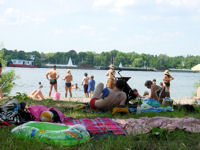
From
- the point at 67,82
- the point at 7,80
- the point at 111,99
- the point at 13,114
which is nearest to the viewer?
the point at 13,114

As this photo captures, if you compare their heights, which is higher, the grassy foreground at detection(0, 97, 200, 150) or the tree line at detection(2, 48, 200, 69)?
the tree line at detection(2, 48, 200, 69)

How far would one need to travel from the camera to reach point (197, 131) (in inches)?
173

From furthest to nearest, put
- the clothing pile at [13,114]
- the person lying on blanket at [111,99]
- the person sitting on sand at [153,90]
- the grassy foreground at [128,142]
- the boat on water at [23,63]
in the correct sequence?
the boat on water at [23,63]
the person sitting on sand at [153,90]
the person lying on blanket at [111,99]
the clothing pile at [13,114]
the grassy foreground at [128,142]

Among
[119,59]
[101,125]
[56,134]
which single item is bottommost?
[101,125]

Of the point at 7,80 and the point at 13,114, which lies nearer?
the point at 13,114

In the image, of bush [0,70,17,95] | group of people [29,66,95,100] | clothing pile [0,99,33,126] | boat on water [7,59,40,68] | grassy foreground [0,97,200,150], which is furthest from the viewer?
boat on water [7,59,40,68]

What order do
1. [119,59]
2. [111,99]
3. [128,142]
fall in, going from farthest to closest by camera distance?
[119,59] → [111,99] → [128,142]

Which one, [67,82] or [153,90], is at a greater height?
[153,90]

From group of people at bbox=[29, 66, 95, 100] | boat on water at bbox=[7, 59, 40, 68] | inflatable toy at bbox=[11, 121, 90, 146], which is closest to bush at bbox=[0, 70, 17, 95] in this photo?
group of people at bbox=[29, 66, 95, 100]

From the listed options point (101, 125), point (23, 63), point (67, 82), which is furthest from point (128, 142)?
point (23, 63)

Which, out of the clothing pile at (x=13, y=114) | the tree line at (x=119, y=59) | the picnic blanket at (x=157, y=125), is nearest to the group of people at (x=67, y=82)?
the clothing pile at (x=13, y=114)

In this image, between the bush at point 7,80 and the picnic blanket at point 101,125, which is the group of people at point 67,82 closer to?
the bush at point 7,80

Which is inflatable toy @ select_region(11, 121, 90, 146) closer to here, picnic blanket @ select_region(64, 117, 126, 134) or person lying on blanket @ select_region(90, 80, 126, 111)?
picnic blanket @ select_region(64, 117, 126, 134)

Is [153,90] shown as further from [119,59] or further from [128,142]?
[119,59]
